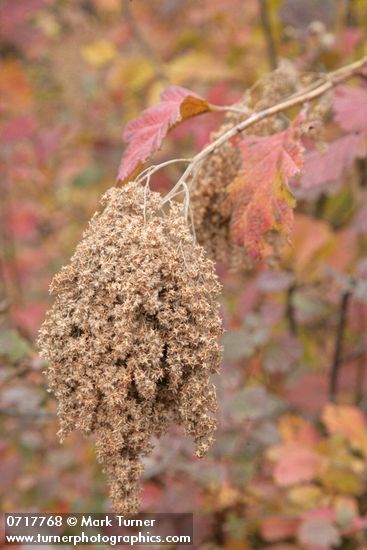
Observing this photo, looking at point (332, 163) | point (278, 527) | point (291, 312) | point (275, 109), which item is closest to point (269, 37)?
point (291, 312)

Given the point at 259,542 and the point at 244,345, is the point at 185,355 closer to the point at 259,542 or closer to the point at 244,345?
the point at 244,345

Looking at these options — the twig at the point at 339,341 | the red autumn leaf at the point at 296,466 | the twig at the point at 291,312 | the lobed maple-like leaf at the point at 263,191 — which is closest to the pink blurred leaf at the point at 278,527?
the red autumn leaf at the point at 296,466

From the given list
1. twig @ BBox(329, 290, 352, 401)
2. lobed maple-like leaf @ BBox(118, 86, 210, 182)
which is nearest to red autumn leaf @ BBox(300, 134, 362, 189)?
lobed maple-like leaf @ BBox(118, 86, 210, 182)

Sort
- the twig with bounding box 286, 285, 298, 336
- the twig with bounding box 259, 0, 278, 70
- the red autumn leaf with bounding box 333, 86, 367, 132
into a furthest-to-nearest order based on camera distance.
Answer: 1. the twig with bounding box 259, 0, 278, 70
2. the twig with bounding box 286, 285, 298, 336
3. the red autumn leaf with bounding box 333, 86, 367, 132

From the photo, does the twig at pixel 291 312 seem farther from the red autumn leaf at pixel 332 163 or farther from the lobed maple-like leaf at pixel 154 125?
the lobed maple-like leaf at pixel 154 125

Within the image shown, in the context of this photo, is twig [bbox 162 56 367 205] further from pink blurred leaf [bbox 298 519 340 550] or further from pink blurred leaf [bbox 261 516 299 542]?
pink blurred leaf [bbox 261 516 299 542]

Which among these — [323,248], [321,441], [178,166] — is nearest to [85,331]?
[321,441]

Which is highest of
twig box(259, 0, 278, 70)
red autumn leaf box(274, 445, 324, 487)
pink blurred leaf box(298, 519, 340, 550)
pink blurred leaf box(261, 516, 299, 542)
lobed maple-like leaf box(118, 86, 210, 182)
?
twig box(259, 0, 278, 70)
